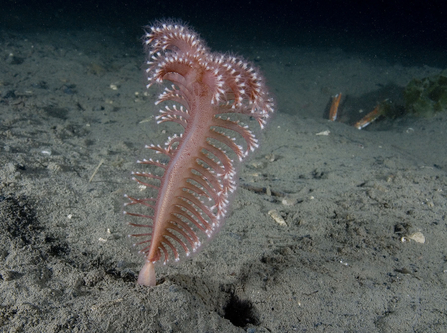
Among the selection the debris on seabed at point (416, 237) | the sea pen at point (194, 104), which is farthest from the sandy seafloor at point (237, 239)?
the sea pen at point (194, 104)

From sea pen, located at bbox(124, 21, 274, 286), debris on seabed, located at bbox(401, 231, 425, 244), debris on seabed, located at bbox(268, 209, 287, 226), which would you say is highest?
sea pen, located at bbox(124, 21, 274, 286)

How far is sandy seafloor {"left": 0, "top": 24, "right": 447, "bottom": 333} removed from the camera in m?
1.97

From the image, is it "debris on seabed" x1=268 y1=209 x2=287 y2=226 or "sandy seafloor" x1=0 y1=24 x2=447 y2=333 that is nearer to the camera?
"sandy seafloor" x1=0 y1=24 x2=447 y2=333

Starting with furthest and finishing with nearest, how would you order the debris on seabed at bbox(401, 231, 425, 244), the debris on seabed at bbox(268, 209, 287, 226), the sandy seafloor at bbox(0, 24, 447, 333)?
the debris on seabed at bbox(268, 209, 287, 226)
the debris on seabed at bbox(401, 231, 425, 244)
the sandy seafloor at bbox(0, 24, 447, 333)

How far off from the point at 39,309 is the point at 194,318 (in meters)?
0.98

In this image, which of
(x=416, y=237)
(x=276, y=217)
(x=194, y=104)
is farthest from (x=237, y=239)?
(x=416, y=237)

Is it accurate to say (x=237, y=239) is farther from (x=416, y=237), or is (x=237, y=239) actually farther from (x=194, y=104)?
(x=416, y=237)

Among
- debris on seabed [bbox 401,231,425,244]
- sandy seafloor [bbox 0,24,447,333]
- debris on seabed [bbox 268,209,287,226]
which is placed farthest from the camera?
debris on seabed [bbox 268,209,287,226]

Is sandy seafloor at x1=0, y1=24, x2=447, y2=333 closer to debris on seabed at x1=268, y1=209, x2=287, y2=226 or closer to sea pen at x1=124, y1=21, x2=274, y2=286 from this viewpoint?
debris on seabed at x1=268, y1=209, x2=287, y2=226

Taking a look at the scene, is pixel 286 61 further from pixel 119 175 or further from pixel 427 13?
pixel 427 13

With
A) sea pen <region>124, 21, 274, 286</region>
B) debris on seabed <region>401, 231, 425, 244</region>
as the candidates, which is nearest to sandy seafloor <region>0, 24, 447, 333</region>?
debris on seabed <region>401, 231, 425, 244</region>

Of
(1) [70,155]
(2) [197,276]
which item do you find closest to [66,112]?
(1) [70,155]

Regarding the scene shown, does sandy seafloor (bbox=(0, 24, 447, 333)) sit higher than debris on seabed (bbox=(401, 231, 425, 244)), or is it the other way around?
debris on seabed (bbox=(401, 231, 425, 244))

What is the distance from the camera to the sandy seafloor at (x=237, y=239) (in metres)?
1.97
